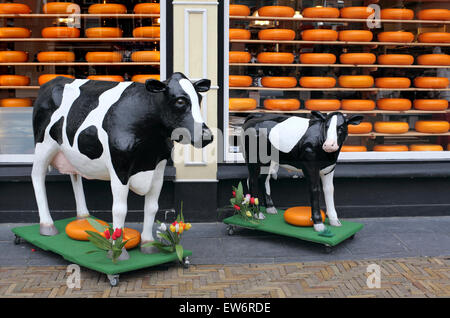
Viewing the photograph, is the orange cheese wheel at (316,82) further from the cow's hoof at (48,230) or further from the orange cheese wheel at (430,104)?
the cow's hoof at (48,230)

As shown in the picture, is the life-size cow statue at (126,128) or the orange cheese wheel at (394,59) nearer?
the life-size cow statue at (126,128)

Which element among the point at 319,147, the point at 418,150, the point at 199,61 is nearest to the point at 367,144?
the point at 418,150

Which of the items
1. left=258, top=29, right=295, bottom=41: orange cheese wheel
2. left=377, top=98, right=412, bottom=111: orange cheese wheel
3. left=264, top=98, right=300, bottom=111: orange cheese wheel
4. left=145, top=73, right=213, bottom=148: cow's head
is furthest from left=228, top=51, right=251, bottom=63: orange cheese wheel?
left=145, top=73, right=213, bottom=148: cow's head

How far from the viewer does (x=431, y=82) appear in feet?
24.0

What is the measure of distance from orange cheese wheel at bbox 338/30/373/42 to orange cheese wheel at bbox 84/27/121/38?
118 inches

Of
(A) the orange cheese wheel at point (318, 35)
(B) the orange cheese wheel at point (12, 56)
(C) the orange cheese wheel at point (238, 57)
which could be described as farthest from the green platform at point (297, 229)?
(B) the orange cheese wheel at point (12, 56)

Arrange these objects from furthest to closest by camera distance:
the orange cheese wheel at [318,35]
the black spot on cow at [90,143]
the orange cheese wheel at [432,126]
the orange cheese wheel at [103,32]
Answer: the orange cheese wheel at [432,126], the orange cheese wheel at [318,35], the orange cheese wheel at [103,32], the black spot on cow at [90,143]

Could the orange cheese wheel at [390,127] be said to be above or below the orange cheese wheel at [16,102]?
below

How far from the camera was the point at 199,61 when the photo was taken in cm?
643

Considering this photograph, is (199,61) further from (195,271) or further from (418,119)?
(418,119)

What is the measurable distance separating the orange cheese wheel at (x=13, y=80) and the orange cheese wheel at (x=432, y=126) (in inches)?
212

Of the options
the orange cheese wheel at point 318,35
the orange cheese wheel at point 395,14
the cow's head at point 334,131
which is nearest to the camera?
the cow's head at point 334,131

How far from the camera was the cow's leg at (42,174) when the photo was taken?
17.8 ft

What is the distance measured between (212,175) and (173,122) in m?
2.14
